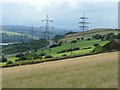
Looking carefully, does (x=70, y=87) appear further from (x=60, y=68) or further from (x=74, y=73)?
(x=60, y=68)

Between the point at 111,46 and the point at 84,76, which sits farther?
the point at 111,46

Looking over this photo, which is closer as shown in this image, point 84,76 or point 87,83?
point 87,83

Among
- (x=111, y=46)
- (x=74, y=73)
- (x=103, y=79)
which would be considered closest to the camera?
(x=103, y=79)

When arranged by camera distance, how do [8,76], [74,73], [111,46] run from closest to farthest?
[74,73], [8,76], [111,46]

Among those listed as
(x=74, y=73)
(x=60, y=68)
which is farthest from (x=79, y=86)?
(x=60, y=68)

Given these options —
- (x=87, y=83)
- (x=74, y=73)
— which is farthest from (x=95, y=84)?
(x=74, y=73)

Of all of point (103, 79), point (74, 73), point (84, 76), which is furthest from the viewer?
point (74, 73)

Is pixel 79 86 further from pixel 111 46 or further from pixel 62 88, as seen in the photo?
pixel 111 46

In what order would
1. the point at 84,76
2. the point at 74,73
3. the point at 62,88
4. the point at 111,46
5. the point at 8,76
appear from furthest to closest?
the point at 111,46 → the point at 8,76 → the point at 74,73 → the point at 84,76 → the point at 62,88

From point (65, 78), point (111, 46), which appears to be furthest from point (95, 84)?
point (111, 46)
